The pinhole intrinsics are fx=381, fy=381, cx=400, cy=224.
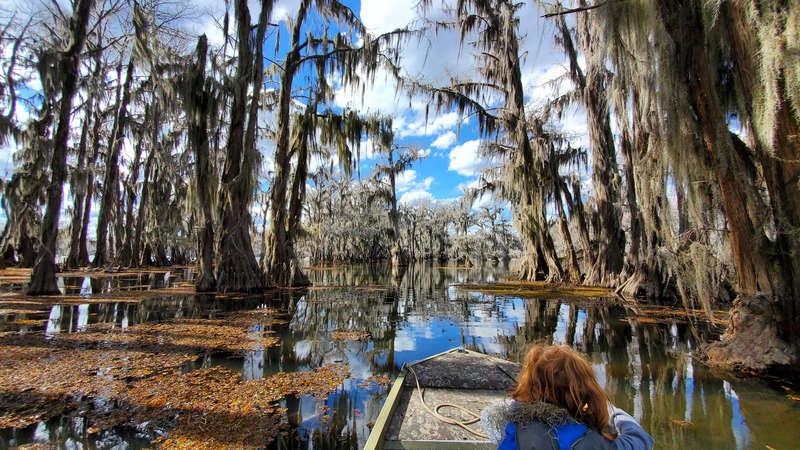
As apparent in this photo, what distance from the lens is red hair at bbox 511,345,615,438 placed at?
5.15 ft

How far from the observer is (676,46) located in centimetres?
512

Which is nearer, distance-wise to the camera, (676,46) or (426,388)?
(426,388)

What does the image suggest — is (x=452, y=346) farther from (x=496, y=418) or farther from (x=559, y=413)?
(x=559, y=413)

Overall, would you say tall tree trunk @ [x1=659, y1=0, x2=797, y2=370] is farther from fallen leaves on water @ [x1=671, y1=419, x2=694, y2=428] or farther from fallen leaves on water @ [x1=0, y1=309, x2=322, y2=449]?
fallen leaves on water @ [x1=0, y1=309, x2=322, y2=449]

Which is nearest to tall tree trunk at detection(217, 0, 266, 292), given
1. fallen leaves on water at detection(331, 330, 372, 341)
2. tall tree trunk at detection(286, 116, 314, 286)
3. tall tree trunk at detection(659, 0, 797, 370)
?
tall tree trunk at detection(286, 116, 314, 286)

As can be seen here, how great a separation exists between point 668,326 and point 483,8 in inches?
591

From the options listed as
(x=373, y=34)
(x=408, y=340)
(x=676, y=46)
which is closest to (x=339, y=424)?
(x=408, y=340)

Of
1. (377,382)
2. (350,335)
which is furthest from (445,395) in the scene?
(350,335)

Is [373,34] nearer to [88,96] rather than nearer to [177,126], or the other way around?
[177,126]

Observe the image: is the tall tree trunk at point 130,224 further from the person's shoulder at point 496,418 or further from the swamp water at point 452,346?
the person's shoulder at point 496,418

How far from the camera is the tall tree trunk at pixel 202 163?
13.1 meters

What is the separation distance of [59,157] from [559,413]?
49.4 feet

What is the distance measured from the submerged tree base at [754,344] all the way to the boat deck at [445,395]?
11.1ft

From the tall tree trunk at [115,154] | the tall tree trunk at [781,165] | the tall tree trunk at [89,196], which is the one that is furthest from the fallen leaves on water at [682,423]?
the tall tree trunk at [89,196]
